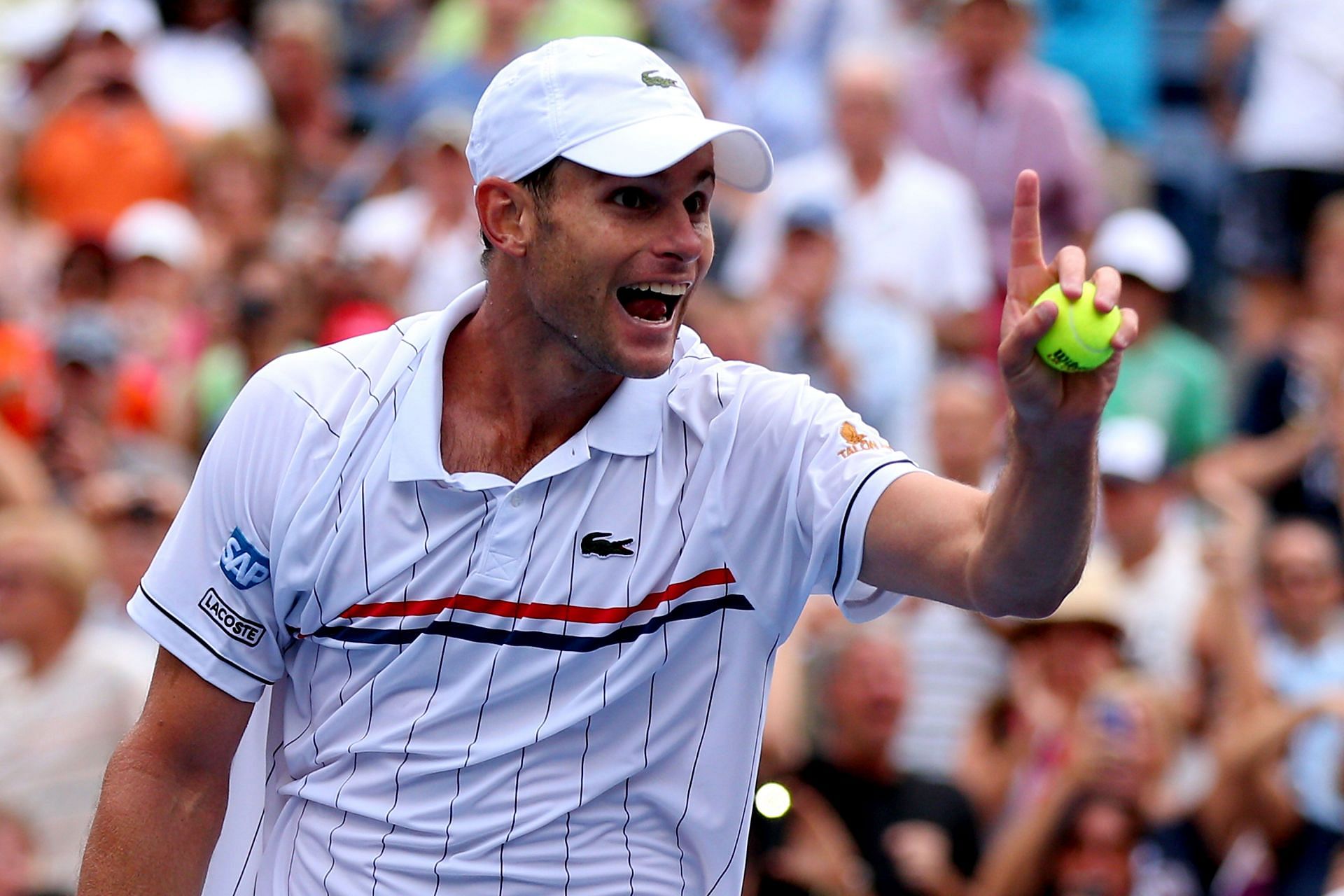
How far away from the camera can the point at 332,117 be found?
32.9 feet

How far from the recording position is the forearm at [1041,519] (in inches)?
106

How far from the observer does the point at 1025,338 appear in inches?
103

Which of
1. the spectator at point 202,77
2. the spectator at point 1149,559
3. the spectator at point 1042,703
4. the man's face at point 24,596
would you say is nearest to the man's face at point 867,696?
the spectator at point 1042,703

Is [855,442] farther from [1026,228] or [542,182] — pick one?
[542,182]

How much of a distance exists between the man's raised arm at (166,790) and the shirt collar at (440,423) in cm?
48

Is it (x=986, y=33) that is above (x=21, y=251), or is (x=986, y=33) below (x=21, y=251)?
above

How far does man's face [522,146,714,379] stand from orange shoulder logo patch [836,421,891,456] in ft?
0.92

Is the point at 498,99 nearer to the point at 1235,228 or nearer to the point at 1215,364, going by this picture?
the point at 1215,364

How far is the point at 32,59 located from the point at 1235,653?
6905 millimetres

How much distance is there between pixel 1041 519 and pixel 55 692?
13.5 feet

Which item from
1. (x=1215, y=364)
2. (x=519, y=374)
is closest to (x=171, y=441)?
(x=1215, y=364)

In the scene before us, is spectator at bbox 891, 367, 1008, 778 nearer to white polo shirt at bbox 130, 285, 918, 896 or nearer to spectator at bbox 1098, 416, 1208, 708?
spectator at bbox 1098, 416, 1208, 708

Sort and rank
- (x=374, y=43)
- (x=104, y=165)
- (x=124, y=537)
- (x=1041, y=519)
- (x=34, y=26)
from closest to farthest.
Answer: (x=1041, y=519), (x=124, y=537), (x=104, y=165), (x=34, y=26), (x=374, y=43)

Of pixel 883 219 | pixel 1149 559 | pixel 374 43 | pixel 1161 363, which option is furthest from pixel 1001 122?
pixel 374 43
